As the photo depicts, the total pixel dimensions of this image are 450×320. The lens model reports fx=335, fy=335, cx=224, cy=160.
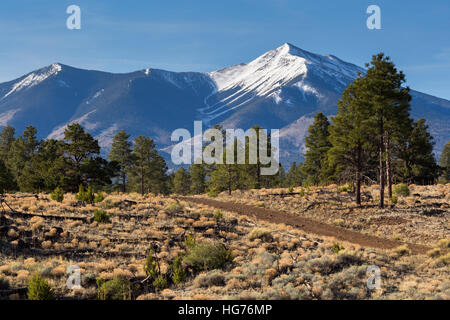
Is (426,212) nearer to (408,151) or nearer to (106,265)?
(106,265)

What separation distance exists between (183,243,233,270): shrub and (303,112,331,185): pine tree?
1435 inches

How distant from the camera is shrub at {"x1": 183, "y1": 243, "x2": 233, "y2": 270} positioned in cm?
1196

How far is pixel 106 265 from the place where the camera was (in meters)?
11.1

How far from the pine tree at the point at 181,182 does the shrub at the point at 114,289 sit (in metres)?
62.2

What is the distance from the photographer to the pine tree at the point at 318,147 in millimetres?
48025

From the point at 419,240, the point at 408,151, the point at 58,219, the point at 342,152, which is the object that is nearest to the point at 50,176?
the point at 58,219

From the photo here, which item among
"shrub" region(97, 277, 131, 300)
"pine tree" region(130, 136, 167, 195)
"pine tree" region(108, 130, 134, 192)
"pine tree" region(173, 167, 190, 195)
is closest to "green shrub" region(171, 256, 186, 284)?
"shrub" region(97, 277, 131, 300)

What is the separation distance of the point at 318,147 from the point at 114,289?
4385cm

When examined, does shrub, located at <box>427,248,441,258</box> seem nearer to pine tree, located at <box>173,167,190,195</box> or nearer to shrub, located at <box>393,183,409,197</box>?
shrub, located at <box>393,183,409,197</box>

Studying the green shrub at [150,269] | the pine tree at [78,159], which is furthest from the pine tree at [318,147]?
the green shrub at [150,269]

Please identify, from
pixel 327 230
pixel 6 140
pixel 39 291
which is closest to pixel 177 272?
pixel 39 291

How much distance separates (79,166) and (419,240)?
28.6m

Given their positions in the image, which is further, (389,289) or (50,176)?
(50,176)

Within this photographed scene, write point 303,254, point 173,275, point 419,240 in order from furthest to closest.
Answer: point 419,240 < point 303,254 < point 173,275
